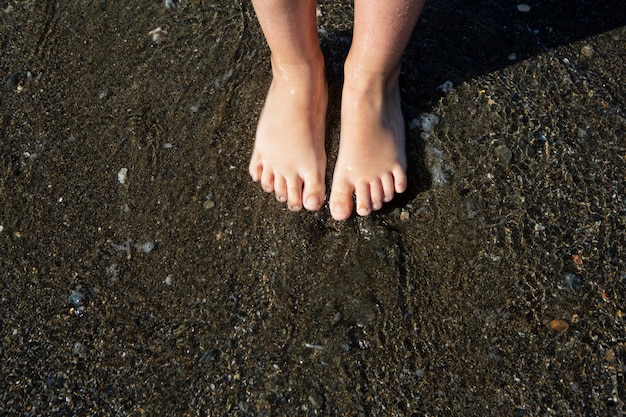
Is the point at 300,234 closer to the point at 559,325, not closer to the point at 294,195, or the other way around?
the point at 294,195

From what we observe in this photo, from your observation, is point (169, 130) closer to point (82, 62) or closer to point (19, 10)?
point (82, 62)

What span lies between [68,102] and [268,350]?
1190mm

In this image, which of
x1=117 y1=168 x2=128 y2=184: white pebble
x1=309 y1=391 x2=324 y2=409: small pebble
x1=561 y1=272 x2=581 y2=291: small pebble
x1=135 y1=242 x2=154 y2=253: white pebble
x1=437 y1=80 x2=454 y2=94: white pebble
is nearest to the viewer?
x1=309 y1=391 x2=324 y2=409: small pebble

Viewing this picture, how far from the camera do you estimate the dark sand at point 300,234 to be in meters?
1.65

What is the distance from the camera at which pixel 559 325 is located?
1695 mm

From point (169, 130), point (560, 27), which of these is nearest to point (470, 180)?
point (560, 27)

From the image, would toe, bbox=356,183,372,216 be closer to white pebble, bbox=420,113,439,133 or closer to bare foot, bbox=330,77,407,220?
bare foot, bbox=330,77,407,220

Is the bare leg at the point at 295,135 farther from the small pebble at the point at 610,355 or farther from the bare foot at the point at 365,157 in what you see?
the small pebble at the point at 610,355

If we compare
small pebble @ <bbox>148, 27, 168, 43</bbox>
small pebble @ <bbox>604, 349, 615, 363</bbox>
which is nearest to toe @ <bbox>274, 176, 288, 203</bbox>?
small pebble @ <bbox>148, 27, 168, 43</bbox>

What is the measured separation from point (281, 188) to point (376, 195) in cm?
31

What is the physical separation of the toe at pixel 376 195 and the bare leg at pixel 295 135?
165mm

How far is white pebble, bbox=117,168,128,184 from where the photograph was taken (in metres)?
1.96

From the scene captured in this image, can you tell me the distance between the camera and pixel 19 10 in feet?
7.60

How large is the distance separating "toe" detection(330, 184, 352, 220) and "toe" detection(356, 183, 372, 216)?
27 mm
